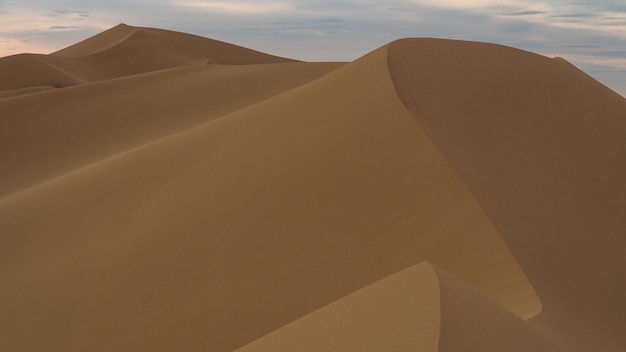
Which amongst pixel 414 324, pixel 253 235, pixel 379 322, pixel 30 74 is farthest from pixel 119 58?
pixel 414 324

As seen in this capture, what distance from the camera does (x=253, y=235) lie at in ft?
24.9

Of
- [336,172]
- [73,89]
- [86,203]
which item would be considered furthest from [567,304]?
[73,89]

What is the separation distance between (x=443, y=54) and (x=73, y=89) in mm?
11105

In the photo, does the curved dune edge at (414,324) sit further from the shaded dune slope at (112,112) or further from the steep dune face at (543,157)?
the shaded dune slope at (112,112)

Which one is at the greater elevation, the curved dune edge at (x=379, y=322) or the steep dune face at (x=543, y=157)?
the curved dune edge at (x=379, y=322)

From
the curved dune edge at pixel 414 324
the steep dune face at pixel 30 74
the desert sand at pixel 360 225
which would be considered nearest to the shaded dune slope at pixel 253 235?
the desert sand at pixel 360 225

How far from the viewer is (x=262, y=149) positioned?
934cm

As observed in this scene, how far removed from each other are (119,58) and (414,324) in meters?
36.3

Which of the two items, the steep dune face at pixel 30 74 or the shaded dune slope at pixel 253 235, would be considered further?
the steep dune face at pixel 30 74

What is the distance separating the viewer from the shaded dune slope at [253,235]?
6512mm

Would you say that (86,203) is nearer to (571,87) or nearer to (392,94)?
(392,94)

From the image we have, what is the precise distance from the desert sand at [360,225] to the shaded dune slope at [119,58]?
21659mm

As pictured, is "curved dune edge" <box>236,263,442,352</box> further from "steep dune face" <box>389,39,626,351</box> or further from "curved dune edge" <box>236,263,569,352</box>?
"steep dune face" <box>389,39,626,351</box>

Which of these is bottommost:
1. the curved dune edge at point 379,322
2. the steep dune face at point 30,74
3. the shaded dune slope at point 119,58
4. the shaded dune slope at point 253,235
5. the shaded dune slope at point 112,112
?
the shaded dune slope at point 119,58
